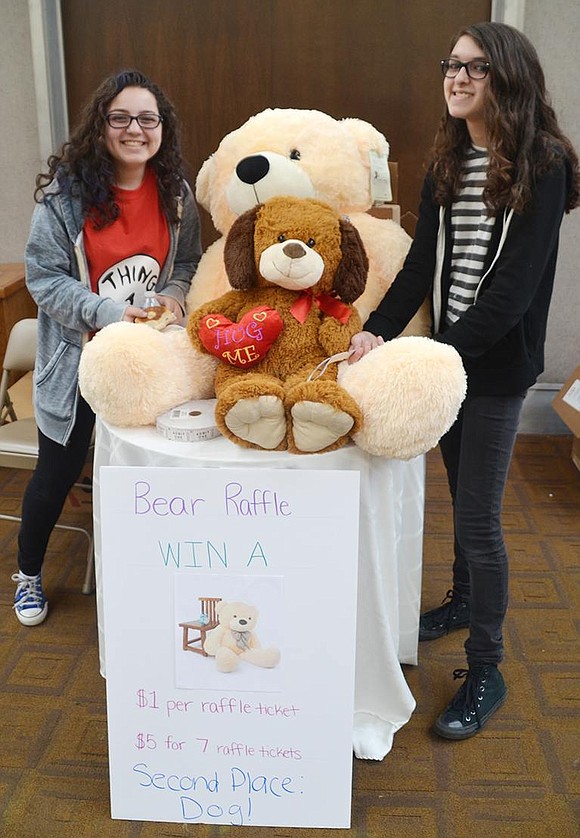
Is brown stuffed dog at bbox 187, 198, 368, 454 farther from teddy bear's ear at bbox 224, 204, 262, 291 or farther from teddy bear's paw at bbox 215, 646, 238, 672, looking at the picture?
teddy bear's paw at bbox 215, 646, 238, 672

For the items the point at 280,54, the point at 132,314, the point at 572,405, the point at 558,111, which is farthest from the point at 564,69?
the point at 132,314

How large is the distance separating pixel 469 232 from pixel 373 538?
0.62m

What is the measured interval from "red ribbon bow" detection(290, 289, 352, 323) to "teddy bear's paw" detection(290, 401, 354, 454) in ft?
0.81

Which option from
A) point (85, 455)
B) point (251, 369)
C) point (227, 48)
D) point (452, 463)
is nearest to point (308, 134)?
point (251, 369)

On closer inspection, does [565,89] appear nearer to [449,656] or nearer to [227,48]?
[227,48]

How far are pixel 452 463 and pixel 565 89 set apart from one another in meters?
1.83

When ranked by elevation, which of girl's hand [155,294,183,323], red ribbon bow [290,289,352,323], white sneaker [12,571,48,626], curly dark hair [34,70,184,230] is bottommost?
white sneaker [12,571,48,626]

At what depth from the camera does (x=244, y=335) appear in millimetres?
1548

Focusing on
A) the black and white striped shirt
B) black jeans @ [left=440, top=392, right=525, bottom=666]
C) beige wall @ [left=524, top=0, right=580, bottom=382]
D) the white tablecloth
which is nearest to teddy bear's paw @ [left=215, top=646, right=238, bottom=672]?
the white tablecloth

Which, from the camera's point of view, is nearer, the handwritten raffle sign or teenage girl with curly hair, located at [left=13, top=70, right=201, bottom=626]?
the handwritten raffle sign

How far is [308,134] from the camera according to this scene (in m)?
1.79

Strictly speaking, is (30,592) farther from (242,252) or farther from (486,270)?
(486,270)

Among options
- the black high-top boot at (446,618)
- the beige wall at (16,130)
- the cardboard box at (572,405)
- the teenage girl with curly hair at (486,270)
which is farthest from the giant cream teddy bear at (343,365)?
the beige wall at (16,130)

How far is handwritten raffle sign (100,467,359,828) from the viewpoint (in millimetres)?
1415
